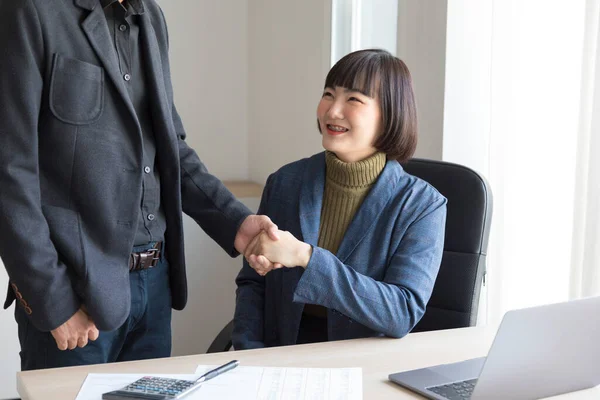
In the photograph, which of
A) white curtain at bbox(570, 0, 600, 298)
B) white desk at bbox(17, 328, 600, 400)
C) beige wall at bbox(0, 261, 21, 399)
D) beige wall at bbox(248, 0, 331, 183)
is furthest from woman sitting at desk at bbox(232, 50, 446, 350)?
beige wall at bbox(0, 261, 21, 399)

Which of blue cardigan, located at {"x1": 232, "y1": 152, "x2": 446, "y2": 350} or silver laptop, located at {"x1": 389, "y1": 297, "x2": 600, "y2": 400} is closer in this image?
silver laptop, located at {"x1": 389, "y1": 297, "x2": 600, "y2": 400}

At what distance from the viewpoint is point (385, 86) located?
180cm

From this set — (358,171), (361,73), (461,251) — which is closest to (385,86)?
(361,73)

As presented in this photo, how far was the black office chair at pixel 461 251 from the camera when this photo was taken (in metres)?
1.79

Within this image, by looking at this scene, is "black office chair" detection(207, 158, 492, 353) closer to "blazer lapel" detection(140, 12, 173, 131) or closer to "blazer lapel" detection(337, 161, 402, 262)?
"blazer lapel" detection(337, 161, 402, 262)

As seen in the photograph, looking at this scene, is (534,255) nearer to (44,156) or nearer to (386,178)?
(386,178)

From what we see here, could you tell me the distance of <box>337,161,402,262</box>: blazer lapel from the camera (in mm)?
1720

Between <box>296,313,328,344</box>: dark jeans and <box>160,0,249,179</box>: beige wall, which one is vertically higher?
<box>160,0,249,179</box>: beige wall

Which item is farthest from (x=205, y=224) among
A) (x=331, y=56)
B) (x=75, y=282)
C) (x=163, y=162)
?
(x=331, y=56)

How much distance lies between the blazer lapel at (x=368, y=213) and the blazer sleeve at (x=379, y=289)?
0.32 feet

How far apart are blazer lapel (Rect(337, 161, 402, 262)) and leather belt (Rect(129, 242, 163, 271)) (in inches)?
15.8

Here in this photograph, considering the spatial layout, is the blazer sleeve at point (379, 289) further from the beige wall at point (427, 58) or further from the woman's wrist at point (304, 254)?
the beige wall at point (427, 58)

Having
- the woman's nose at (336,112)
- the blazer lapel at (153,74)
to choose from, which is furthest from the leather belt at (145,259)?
the woman's nose at (336,112)

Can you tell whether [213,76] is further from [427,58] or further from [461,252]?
[461,252]
